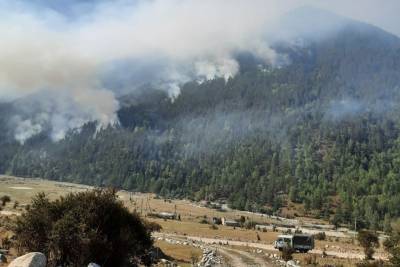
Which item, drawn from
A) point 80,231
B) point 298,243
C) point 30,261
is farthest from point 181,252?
point 30,261

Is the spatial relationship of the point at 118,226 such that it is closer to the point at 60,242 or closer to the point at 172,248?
the point at 60,242

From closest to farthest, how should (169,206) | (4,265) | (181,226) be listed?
(4,265) → (181,226) → (169,206)

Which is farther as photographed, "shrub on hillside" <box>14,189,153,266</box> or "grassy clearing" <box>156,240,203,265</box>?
"grassy clearing" <box>156,240,203,265</box>

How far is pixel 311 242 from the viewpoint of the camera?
80000 millimetres

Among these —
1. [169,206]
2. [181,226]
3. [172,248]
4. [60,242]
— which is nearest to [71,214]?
[60,242]

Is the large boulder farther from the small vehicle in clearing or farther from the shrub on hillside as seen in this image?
the small vehicle in clearing

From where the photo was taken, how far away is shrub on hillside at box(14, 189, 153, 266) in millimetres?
30588

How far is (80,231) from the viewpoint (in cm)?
3052

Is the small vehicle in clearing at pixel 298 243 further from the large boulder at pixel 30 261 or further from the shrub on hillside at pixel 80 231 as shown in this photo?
the large boulder at pixel 30 261

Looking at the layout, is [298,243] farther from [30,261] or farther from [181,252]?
[30,261]

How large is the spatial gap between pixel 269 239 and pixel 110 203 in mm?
76167

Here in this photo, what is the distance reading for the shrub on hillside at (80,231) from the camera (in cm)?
3059

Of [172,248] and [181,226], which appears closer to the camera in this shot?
[172,248]

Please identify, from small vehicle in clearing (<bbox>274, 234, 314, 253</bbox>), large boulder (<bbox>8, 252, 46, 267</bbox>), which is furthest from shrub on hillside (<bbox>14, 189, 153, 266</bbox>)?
small vehicle in clearing (<bbox>274, 234, 314, 253</bbox>)
